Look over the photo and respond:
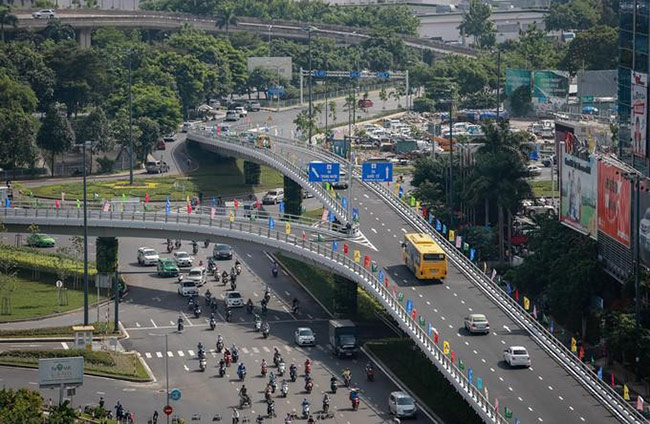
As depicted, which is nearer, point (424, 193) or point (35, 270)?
point (35, 270)

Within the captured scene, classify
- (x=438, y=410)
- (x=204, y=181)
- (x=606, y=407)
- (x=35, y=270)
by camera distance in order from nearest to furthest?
(x=606, y=407) < (x=438, y=410) < (x=35, y=270) < (x=204, y=181)

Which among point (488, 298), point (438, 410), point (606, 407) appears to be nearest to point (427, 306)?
point (488, 298)

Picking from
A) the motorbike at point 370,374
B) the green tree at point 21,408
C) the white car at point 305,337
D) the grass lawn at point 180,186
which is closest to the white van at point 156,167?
the grass lawn at point 180,186

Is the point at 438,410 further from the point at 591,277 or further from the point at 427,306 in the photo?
the point at 591,277

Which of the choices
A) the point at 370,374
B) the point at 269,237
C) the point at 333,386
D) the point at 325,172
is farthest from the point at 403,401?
the point at 325,172

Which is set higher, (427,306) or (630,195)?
(630,195)

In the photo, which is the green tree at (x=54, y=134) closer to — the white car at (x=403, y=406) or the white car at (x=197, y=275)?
the white car at (x=197, y=275)

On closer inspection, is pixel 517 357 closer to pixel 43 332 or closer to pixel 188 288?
pixel 43 332

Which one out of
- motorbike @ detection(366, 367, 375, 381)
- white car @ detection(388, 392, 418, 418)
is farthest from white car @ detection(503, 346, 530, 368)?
motorbike @ detection(366, 367, 375, 381)
